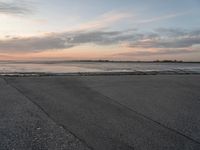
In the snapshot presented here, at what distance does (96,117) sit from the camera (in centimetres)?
979

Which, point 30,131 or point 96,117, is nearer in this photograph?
point 30,131

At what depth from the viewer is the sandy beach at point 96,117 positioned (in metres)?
7.58

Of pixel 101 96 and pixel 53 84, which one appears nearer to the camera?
pixel 101 96

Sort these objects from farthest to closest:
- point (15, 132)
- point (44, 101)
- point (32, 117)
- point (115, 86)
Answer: point (115, 86) < point (44, 101) < point (32, 117) < point (15, 132)

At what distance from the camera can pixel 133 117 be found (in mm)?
10016

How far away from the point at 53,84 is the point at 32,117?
661 centimetres

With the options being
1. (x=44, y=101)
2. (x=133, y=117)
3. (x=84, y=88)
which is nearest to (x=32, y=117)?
(x=44, y=101)

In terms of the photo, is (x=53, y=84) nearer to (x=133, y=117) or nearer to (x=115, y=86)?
(x=115, y=86)

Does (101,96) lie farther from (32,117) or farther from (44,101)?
(32,117)

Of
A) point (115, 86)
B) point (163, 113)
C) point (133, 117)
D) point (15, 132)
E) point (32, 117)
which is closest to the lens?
point (15, 132)

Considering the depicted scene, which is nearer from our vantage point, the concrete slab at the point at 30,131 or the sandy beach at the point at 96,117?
the concrete slab at the point at 30,131

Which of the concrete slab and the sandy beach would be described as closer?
the concrete slab

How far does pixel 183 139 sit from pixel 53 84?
9.02 meters

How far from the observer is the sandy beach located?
758 centimetres
